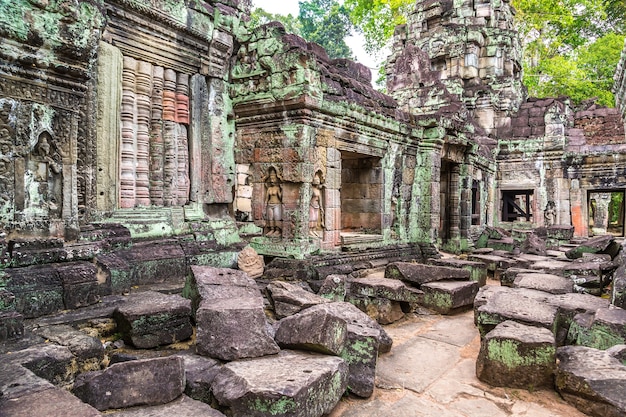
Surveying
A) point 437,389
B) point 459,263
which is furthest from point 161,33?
point 459,263

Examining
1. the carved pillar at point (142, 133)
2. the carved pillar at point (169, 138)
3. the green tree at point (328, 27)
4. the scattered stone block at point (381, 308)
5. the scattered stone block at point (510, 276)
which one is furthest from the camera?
the green tree at point (328, 27)

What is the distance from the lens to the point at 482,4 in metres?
17.5

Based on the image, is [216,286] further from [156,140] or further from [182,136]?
[182,136]

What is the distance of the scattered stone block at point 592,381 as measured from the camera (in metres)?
2.70

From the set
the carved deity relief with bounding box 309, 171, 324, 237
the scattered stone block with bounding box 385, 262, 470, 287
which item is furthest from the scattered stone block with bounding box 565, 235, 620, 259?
the carved deity relief with bounding box 309, 171, 324, 237

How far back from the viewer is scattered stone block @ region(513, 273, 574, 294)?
5.16m

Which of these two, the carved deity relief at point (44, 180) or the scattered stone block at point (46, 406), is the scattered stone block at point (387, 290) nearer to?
the carved deity relief at point (44, 180)

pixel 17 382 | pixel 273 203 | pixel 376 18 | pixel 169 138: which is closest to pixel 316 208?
pixel 273 203

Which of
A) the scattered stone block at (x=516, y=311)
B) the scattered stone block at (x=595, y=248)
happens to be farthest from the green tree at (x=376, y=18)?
the scattered stone block at (x=516, y=311)

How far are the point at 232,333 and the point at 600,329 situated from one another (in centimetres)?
310

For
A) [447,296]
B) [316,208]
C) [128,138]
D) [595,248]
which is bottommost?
[447,296]

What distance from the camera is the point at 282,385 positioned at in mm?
2424

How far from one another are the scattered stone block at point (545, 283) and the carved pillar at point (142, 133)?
197 inches

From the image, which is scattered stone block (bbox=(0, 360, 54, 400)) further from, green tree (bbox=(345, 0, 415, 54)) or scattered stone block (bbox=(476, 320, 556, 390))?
green tree (bbox=(345, 0, 415, 54))
